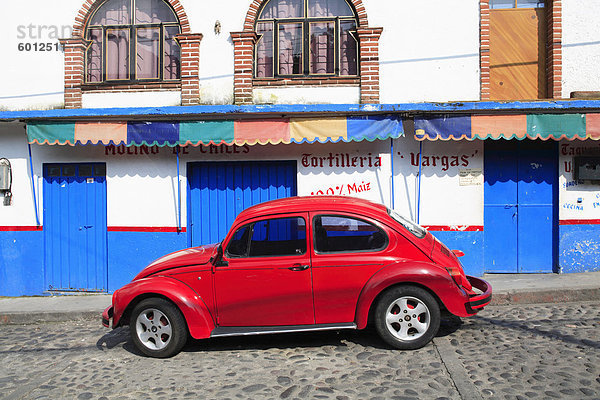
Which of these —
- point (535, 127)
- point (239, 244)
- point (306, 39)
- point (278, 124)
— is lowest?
point (239, 244)

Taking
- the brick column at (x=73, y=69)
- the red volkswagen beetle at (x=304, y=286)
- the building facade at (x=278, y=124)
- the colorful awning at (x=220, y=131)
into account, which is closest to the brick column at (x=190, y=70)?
the building facade at (x=278, y=124)

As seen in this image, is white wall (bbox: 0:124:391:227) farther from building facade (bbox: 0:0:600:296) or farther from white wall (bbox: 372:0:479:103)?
white wall (bbox: 372:0:479:103)

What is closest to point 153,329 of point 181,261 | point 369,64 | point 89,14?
point 181,261

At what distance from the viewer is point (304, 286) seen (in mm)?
4883

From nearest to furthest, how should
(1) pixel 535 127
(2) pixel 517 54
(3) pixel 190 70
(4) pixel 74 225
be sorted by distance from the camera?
(1) pixel 535 127 → (2) pixel 517 54 → (3) pixel 190 70 → (4) pixel 74 225

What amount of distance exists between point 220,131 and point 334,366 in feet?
14.6

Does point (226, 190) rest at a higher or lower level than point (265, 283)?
higher

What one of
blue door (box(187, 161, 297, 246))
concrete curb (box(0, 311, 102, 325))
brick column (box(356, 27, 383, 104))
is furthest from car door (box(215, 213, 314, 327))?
brick column (box(356, 27, 383, 104))

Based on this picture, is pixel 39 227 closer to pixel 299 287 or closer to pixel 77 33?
pixel 77 33

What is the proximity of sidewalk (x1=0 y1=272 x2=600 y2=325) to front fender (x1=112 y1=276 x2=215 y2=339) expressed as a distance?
235 centimetres

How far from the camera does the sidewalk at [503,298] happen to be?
22.1 feet

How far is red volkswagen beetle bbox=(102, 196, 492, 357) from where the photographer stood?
4.85 metres

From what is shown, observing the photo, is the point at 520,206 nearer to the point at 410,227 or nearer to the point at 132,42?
the point at 410,227

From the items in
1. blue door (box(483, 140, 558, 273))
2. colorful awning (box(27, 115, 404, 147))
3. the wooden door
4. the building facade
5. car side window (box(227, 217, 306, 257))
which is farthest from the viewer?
the wooden door
